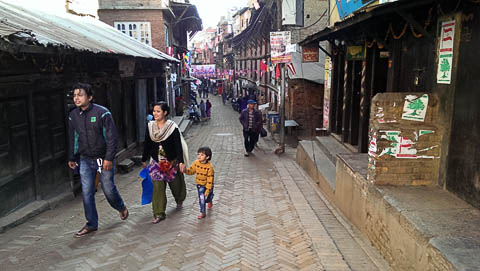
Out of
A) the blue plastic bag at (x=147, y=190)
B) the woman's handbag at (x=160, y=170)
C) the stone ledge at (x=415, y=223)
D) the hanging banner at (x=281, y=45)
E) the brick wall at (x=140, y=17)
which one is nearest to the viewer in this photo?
the stone ledge at (x=415, y=223)

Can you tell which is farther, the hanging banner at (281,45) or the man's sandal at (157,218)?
the hanging banner at (281,45)

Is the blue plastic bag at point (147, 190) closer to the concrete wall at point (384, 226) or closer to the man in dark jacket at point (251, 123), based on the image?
the concrete wall at point (384, 226)

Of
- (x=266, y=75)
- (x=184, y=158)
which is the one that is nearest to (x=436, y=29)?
(x=184, y=158)

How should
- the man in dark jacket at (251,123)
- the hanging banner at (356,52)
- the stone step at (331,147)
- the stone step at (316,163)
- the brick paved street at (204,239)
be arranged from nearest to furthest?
1. the brick paved street at (204,239)
2. the stone step at (316,163)
3. the hanging banner at (356,52)
4. the stone step at (331,147)
5. the man in dark jacket at (251,123)

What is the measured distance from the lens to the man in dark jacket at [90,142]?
4668mm

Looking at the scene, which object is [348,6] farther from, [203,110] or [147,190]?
[203,110]

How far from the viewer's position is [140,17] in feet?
70.3

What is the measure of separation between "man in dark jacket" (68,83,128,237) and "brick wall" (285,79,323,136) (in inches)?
535

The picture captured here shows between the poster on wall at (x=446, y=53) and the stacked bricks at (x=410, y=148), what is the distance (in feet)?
0.93

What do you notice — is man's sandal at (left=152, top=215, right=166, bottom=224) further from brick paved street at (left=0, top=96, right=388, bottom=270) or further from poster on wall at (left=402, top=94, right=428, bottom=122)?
poster on wall at (left=402, top=94, right=428, bottom=122)

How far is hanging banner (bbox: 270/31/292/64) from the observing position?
12.6m

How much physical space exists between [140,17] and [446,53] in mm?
19471

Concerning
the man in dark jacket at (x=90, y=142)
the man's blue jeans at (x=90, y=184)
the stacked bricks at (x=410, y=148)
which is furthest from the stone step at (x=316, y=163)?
the man in dark jacket at (x=90, y=142)

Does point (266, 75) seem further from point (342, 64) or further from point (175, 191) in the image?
point (175, 191)
